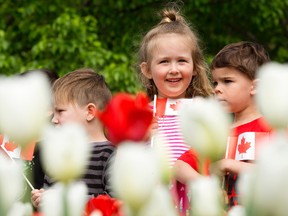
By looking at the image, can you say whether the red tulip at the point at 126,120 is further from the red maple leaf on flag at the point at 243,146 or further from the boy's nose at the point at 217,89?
the boy's nose at the point at 217,89

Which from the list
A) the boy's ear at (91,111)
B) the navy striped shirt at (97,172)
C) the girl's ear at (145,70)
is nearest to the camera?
the navy striped shirt at (97,172)

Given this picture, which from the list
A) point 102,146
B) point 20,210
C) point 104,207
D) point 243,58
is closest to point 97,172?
point 102,146

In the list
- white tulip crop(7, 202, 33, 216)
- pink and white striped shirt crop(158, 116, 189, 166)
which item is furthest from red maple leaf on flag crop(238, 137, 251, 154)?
white tulip crop(7, 202, 33, 216)

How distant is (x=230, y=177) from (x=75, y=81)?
108 cm

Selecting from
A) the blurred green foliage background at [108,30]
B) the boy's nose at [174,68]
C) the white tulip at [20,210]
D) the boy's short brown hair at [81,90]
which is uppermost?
the blurred green foliage background at [108,30]

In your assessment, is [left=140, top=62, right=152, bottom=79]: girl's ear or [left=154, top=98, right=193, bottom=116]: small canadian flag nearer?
[left=154, top=98, right=193, bottom=116]: small canadian flag

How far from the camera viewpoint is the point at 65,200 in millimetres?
917

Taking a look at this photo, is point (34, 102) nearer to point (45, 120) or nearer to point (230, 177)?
point (45, 120)

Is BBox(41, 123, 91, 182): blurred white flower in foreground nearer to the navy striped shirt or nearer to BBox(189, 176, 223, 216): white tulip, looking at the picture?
BBox(189, 176, 223, 216): white tulip

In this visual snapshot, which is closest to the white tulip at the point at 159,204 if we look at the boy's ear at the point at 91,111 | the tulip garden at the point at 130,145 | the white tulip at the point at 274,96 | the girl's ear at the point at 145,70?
the tulip garden at the point at 130,145

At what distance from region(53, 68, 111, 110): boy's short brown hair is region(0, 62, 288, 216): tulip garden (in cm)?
324

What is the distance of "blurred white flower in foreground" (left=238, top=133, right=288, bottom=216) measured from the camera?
0.80 metres

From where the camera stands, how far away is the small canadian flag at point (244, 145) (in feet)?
11.8

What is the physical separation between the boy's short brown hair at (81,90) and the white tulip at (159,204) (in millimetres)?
3300
